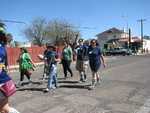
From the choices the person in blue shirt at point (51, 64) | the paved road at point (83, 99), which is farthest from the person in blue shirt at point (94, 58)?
the person in blue shirt at point (51, 64)

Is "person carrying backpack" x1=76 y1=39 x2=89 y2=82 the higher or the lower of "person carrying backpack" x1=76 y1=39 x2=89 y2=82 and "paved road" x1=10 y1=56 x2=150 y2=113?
the higher

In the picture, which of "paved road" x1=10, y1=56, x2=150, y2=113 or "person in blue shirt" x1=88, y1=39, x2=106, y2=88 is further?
"person in blue shirt" x1=88, y1=39, x2=106, y2=88

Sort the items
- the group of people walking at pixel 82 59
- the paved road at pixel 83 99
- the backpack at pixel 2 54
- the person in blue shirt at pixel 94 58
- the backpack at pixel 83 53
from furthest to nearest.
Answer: the backpack at pixel 83 53, the person in blue shirt at pixel 94 58, the group of people walking at pixel 82 59, the paved road at pixel 83 99, the backpack at pixel 2 54

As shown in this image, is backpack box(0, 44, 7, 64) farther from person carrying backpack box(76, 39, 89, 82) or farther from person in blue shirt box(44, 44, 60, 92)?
person carrying backpack box(76, 39, 89, 82)

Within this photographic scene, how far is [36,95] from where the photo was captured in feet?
36.8

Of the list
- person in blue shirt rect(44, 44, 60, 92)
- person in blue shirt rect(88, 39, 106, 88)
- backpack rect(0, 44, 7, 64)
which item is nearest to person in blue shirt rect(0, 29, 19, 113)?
backpack rect(0, 44, 7, 64)

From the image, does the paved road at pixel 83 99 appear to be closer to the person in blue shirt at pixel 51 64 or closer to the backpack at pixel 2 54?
the person in blue shirt at pixel 51 64

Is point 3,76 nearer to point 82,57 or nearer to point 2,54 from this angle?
point 2,54

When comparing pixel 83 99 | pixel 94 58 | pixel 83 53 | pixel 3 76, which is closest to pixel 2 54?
pixel 3 76

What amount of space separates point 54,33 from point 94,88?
235 feet

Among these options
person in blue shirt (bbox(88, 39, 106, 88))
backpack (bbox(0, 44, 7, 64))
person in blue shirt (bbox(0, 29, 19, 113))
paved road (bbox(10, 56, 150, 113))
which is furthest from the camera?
person in blue shirt (bbox(88, 39, 106, 88))

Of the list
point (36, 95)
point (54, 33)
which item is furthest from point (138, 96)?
point (54, 33)

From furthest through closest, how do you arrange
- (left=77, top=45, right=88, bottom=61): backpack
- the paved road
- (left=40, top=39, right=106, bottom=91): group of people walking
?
(left=77, top=45, right=88, bottom=61): backpack, (left=40, top=39, right=106, bottom=91): group of people walking, the paved road

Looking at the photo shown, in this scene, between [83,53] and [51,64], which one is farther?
[83,53]
